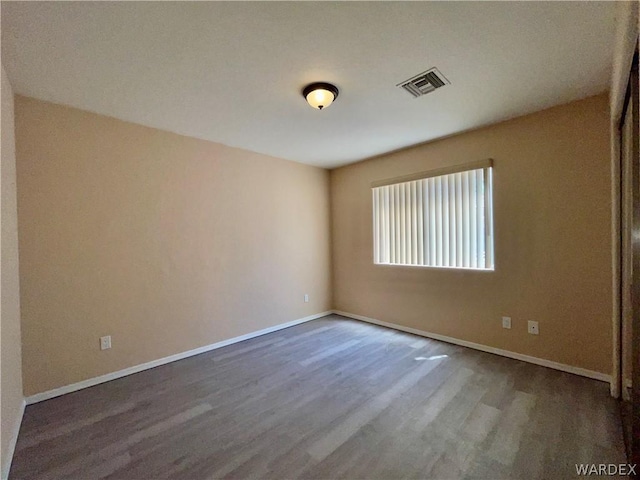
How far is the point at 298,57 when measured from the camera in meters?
1.83

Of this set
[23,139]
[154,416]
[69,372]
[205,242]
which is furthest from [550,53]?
[69,372]

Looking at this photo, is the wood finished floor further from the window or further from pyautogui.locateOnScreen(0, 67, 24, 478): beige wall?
the window

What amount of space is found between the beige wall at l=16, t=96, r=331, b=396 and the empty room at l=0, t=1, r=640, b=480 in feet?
0.06

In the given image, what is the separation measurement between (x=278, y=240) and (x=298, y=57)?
2603 mm

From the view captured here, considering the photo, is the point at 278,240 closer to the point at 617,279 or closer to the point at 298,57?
the point at 298,57

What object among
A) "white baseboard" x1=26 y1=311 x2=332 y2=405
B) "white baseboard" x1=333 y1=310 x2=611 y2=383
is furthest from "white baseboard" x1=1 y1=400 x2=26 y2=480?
"white baseboard" x1=333 y1=310 x2=611 y2=383

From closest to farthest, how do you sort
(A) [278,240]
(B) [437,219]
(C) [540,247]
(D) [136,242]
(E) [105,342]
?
(E) [105,342], (C) [540,247], (D) [136,242], (B) [437,219], (A) [278,240]

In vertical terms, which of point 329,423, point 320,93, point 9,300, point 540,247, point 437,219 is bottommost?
point 329,423

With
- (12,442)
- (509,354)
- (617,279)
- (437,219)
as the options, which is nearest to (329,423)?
(12,442)

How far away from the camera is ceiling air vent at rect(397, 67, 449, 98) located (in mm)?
2053

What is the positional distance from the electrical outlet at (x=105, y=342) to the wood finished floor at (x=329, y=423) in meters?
0.33

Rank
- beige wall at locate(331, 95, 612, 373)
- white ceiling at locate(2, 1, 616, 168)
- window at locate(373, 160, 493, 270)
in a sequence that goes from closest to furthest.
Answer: white ceiling at locate(2, 1, 616, 168), beige wall at locate(331, 95, 612, 373), window at locate(373, 160, 493, 270)

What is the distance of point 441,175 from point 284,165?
87.8 inches

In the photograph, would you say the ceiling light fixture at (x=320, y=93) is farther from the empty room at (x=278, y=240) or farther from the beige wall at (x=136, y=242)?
the beige wall at (x=136, y=242)
